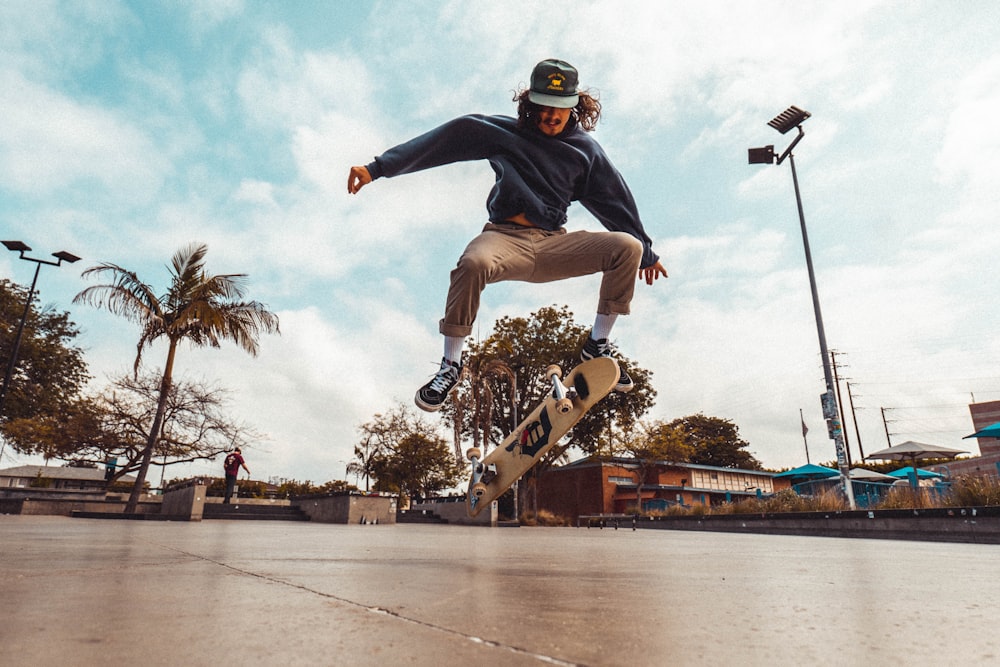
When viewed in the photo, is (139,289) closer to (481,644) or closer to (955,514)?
(481,644)

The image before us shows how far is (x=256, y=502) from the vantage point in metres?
18.2

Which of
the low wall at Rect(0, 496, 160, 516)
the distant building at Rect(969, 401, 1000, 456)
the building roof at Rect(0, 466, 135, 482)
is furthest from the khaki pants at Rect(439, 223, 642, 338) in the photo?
the distant building at Rect(969, 401, 1000, 456)

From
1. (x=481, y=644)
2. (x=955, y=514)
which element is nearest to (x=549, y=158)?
(x=481, y=644)

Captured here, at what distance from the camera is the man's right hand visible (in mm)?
3658

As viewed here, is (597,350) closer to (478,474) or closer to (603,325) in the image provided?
(603,325)

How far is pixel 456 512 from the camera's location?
64.2ft

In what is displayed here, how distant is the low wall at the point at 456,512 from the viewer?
17.2 meters

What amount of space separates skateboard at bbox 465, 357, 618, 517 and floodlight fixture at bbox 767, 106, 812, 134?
1465 centimetres

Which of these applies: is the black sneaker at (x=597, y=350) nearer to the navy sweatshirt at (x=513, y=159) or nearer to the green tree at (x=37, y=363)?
the navy sweatshirt at (x=513, y=159)

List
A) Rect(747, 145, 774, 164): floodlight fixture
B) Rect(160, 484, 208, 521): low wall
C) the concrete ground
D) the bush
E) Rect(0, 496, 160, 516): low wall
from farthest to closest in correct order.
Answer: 1. Rect(747, 145, 774, 164): floodlight fixture
2. Rect(0, 496, 160, 516): low wall
3. Rect(160, 484, 208, 521): low wall
4. the bush
5. the concrete ground

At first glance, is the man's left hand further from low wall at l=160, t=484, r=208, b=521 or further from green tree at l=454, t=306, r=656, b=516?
green tree at l=454, t=306, r=656, b=516

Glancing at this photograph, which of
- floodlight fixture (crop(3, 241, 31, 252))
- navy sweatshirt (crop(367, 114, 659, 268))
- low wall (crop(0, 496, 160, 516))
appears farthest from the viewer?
floodlight fixture (crop(3, 241, 31, 252))

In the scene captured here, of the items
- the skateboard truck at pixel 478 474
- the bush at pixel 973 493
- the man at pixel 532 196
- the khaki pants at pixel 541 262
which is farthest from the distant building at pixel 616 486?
the khaki pants at pixel 541 262

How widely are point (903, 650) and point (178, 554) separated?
2469 mm
